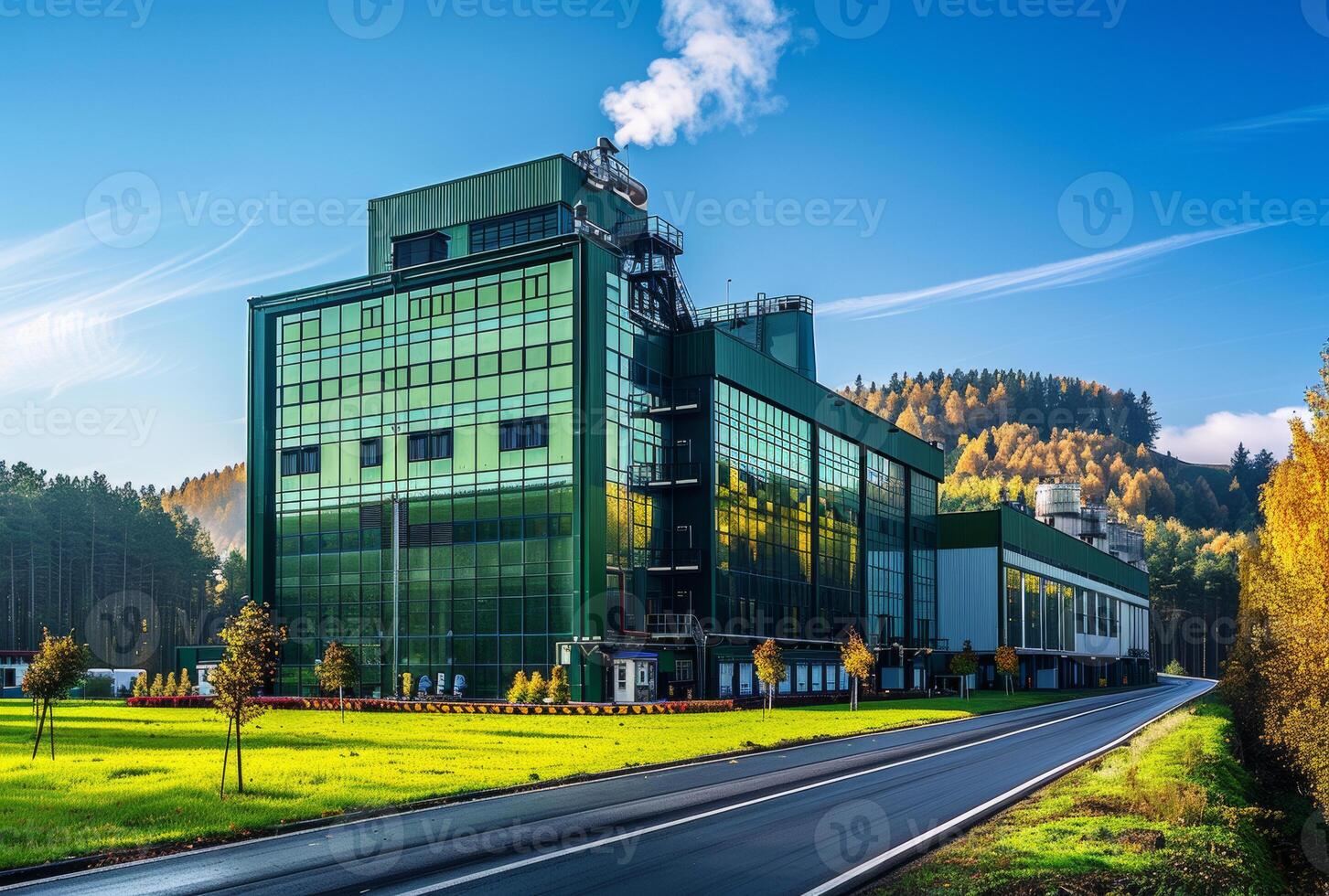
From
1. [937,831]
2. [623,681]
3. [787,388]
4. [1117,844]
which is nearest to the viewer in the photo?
[1117,844]

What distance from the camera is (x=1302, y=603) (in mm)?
28734

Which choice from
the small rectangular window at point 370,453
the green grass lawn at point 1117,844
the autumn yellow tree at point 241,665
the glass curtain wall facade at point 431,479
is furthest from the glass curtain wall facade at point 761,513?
the autumn yellow tree at point 241,665

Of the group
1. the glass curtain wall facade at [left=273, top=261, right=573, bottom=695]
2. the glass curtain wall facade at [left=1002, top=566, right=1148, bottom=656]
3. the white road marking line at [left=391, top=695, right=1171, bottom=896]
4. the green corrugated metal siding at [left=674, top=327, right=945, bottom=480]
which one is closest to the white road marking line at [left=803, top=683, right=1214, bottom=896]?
the white road marking line at [left=391, top=695, right=1171, bottom=896]

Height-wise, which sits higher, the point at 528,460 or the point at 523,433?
the point at 523,433

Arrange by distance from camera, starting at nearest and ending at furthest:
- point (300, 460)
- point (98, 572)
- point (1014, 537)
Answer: point (300, 460) < point (1014, 537) < point (98, 572)

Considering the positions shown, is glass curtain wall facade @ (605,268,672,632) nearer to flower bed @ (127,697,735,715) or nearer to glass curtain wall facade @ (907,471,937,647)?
flower bed @ (127,697,735,715)

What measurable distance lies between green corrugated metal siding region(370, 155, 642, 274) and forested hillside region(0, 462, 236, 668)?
60.6 metres

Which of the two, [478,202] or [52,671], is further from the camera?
[478,202]

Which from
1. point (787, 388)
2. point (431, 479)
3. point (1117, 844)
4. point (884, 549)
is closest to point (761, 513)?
point (787, 388)

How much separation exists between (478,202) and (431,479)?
17.3 metres

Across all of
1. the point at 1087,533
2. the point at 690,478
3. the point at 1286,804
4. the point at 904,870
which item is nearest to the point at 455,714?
the point at 690,478

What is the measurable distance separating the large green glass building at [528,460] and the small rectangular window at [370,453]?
0.15 metres

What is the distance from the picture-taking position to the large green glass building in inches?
2352

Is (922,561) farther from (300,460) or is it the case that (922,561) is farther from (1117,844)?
(1117,844)
